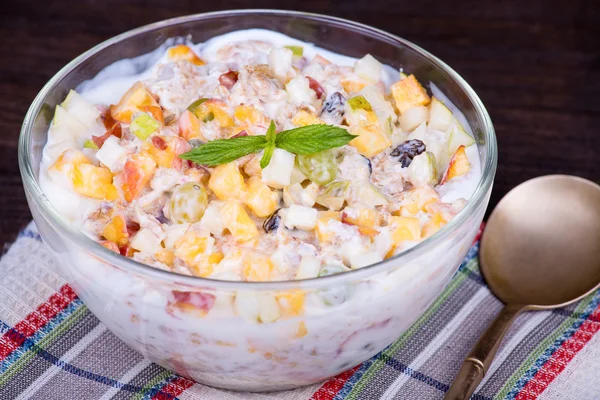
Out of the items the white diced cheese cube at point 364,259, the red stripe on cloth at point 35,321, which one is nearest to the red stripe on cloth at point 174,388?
the red stripe on cloth at point 35,321

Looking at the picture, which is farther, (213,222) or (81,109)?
(81,109)

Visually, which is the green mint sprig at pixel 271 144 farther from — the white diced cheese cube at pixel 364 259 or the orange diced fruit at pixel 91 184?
the white diced cheese cube at pixel 364 259

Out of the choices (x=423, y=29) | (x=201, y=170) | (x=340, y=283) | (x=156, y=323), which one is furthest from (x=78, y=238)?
(x=423, y=29)

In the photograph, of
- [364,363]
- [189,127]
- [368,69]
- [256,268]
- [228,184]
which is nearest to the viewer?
[256,268]

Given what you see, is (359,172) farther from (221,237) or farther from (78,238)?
(78,238)

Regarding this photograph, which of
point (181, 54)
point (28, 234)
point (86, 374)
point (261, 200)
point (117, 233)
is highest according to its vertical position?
point (181, 54)

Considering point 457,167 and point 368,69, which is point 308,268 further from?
point 368,69

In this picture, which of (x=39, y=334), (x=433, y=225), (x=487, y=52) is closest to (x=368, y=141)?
(x=433, y=225)
